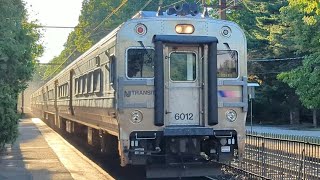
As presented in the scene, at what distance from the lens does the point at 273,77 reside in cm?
4447

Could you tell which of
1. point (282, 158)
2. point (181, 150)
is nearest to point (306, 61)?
point (282, 158)

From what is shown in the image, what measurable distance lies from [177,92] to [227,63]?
1145 mm

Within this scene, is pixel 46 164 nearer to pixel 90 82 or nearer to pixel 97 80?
pixel 90 82

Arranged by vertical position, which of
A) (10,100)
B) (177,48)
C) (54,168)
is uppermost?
(177,48)

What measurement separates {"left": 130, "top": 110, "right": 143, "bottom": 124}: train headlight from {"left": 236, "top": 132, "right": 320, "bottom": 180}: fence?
3562 mm

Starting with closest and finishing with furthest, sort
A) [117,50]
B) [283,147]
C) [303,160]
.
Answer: [117,50]
[303,160]
[283,147]

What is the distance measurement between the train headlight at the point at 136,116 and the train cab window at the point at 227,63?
1.72 m

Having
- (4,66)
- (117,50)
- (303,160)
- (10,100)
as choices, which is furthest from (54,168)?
(303,160)

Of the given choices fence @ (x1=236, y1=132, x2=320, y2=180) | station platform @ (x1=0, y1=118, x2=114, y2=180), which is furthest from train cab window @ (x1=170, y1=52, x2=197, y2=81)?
station platform @ (x1=0, y1=118, x2=114, y2=180)

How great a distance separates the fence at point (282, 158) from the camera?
1204cm

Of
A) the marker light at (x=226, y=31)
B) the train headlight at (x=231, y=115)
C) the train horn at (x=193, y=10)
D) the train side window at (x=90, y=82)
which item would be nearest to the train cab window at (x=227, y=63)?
the marker light at (x=226, y=31)

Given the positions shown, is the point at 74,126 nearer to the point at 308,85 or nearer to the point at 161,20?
the point at 161,20

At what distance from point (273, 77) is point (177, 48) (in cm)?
3413

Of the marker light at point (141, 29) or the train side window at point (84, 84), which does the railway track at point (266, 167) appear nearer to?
the train side window at point (84, 84)
